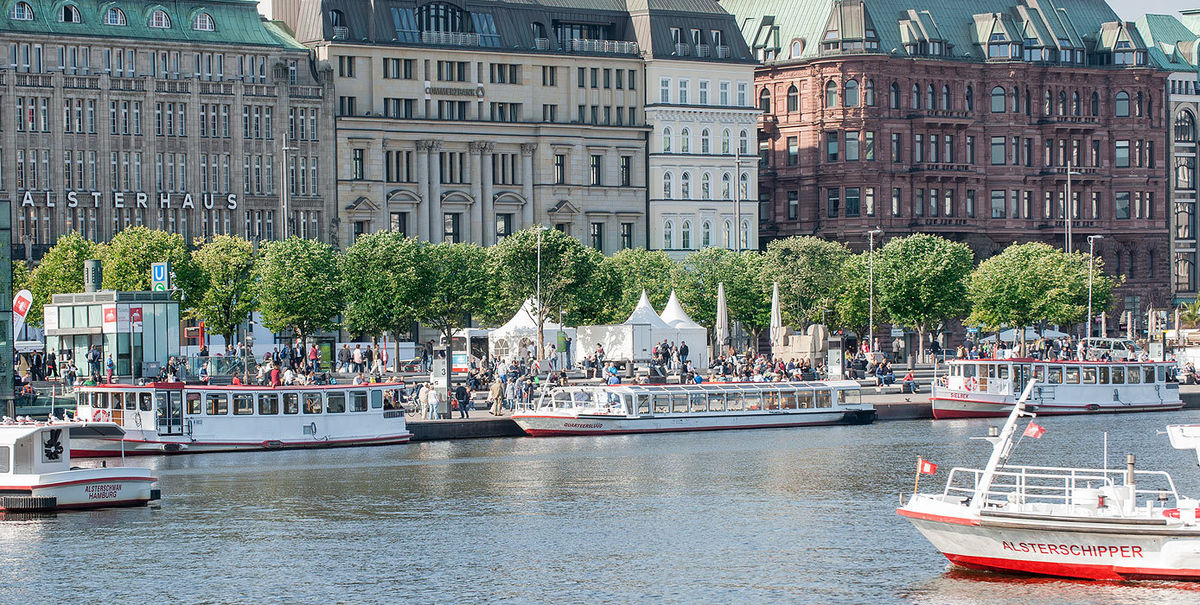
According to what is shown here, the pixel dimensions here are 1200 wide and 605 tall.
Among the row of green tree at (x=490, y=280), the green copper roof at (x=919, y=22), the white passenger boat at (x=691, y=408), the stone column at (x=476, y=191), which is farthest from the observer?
the green copper roof at (x=919, y=22)

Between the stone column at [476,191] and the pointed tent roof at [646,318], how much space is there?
31.8 meters

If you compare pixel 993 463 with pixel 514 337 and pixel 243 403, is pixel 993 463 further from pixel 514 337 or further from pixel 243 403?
pixel 514 337

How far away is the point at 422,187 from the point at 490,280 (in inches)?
955

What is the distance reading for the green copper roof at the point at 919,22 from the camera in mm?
168500

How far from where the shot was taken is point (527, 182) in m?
156

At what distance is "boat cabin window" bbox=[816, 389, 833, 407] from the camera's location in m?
106

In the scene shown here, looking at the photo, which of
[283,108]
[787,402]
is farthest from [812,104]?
[787,402]

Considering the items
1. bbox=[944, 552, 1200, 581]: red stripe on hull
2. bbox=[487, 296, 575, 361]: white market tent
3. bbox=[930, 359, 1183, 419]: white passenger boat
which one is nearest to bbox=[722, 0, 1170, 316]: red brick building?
bbox=[487, 296, 575, 361]: white market tent

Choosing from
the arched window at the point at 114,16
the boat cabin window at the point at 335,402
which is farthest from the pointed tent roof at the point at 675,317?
the arched window at the point at 114,16

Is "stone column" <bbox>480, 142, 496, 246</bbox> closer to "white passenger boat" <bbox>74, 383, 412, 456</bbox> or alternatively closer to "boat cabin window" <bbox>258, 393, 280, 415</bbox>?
"white passenger boat" <bbox>74, 383, 412, 456</bbox>

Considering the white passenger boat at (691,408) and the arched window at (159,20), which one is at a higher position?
the arched window at (159,20)

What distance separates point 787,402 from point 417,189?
5216cm

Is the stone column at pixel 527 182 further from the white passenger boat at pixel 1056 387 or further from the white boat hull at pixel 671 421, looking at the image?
the white boat hull at pixel 671 421

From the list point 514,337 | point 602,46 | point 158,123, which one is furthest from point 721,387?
point 602,46
